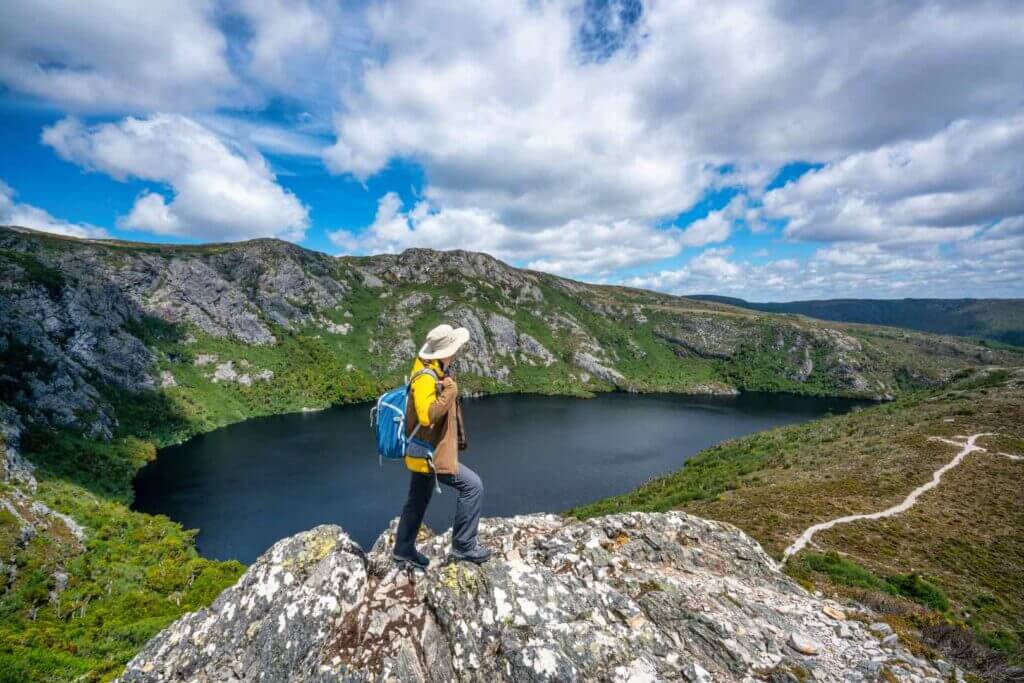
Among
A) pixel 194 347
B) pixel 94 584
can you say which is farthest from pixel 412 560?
pixel 194 347

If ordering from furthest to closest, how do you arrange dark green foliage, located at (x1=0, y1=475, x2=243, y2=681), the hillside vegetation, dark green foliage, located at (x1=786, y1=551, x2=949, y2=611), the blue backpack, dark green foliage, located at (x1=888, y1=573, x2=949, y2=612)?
the hillside vegetation
dark green foliage, located at (x1=0, y1=475, x2=243, y2=681)
dark green foliage, located at (x1=786, y1=551, x2=949, y2=611)
dark green foliage, located at (x1=888, y1=573, x2=949, y2=612)
the blue backpack

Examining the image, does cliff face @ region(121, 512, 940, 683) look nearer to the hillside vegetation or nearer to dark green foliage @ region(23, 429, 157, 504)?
the hillside vegetation

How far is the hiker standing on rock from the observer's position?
7.71 metres

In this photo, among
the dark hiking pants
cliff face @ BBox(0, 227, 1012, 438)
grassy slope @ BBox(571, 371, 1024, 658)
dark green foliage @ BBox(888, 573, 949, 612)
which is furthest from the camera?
cliff face @ BBox(0, 227, 1012, 438)

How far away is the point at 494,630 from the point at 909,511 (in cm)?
3165

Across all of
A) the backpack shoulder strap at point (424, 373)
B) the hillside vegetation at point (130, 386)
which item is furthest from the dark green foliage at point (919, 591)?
the hillside vegetation at point (130, 386)

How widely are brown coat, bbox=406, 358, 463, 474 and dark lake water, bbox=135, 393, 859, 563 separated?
5212 cm

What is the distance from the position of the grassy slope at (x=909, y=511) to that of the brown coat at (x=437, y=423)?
14208 mm

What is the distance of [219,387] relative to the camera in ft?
449

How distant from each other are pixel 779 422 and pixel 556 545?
144 metres

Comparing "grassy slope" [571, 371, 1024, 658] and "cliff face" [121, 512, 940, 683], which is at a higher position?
"cliff face" [121, 512, 940, 683]

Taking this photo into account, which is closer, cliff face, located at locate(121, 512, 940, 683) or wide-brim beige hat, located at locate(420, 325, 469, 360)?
cliff face, located at locate(121, 512, 940, 683)

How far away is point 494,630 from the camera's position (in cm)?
801

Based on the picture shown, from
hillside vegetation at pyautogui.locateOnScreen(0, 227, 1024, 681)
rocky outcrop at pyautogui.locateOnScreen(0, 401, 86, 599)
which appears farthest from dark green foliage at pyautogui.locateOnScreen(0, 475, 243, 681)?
rocky outcrop at pyautogui.locateOnScreen(0, 401, 86, 599)
